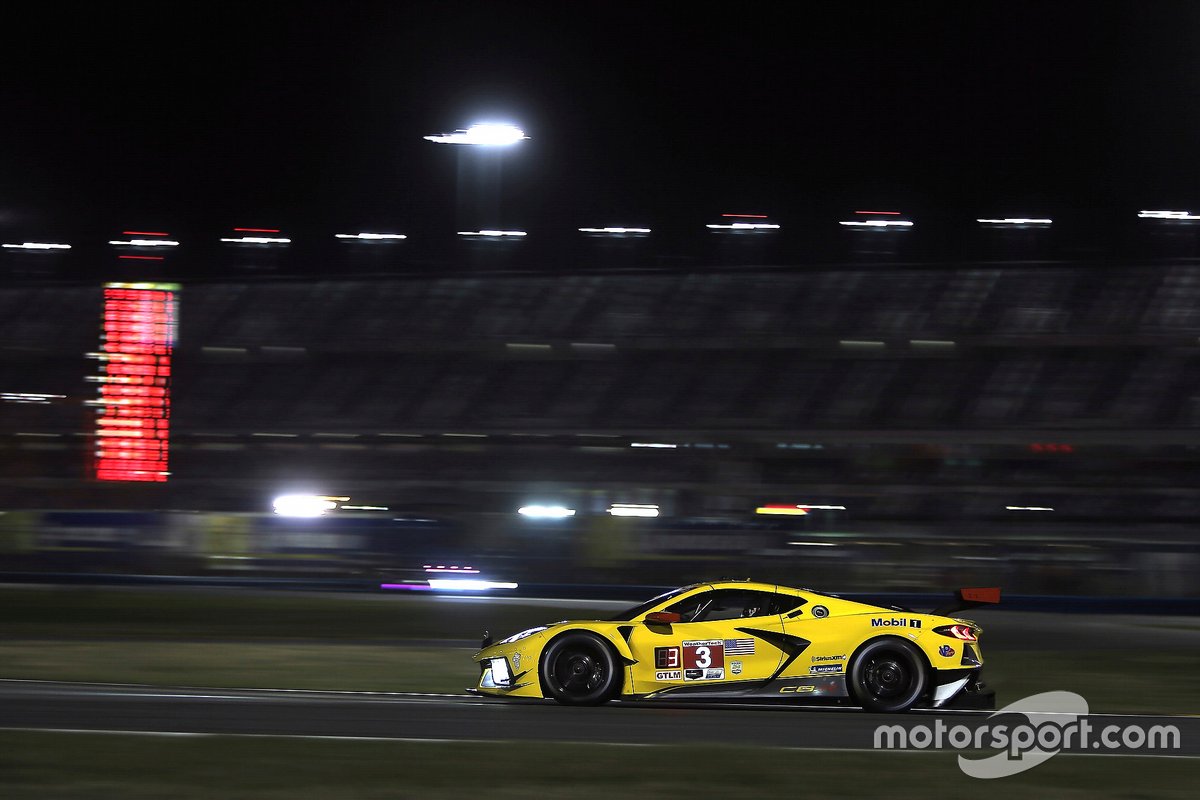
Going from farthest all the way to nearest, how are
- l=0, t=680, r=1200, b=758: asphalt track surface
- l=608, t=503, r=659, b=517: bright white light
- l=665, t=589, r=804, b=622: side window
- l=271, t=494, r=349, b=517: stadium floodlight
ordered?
1. l=271, t=494, r=349, b=517: stadium floodlight
2. l=608, t=503, r=659, b=517: bright white light
3. l=665, t=589, r=804, b=622: side window
4. l=0, t=680, r=1200, b=758: asphalt track surface

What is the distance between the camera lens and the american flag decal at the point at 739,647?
34.4 feet

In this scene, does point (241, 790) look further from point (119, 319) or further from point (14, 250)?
point (14, 250)

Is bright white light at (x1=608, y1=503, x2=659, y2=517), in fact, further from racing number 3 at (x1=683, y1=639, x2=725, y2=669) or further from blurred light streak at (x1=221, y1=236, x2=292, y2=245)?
blurred light streak at (x1=221, y1=236, x2=292, y2=245)

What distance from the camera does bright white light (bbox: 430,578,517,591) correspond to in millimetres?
25156

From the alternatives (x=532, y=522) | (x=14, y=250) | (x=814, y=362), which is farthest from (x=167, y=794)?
(x=14, y=250)

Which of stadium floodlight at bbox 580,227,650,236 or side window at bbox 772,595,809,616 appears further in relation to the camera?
stadium floodlight at bbox 580,227,650,236

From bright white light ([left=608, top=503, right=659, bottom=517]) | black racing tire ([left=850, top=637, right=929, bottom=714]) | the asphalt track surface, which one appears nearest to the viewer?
the asphalt track surface

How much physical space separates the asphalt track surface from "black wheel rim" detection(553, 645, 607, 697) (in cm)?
17

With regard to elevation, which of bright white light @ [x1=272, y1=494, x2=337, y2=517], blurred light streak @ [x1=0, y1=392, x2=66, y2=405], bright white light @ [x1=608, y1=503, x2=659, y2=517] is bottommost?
bright white light @ [x1=608, y1=503, x2=659, y2=517]

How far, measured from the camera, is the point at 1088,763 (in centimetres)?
842

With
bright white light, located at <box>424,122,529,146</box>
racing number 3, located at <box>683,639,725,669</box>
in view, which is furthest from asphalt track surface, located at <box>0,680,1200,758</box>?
bright white light, located at <box>424,122,529,146</box>

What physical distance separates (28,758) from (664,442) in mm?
34447

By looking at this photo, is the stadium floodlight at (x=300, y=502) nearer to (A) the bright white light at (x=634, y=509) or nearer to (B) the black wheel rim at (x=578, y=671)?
(A) the bright white light at (x=634, y=509)

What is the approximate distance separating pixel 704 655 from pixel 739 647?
268mm
